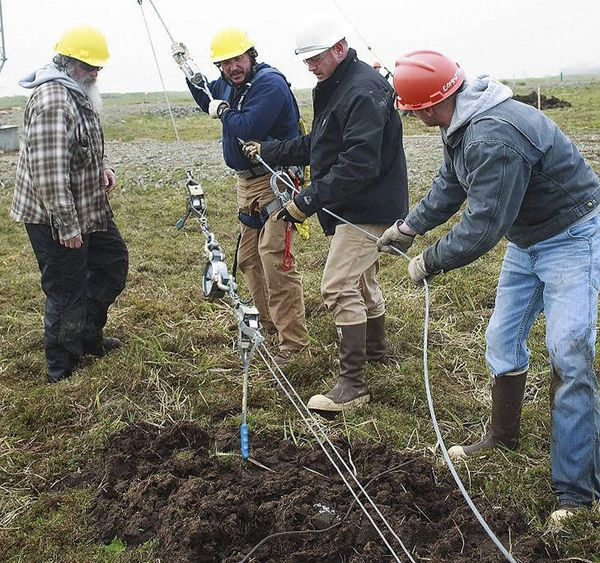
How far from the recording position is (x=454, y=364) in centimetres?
571

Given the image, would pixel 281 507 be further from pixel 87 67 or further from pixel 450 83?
pixel 87 67

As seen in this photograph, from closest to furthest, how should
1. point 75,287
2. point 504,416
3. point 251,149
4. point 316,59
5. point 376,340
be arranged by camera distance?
point 504,416
point 316,59
point 251,149
point 75,287
point 376,340

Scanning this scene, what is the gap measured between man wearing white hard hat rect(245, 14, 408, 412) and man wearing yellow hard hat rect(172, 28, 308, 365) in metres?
0.46

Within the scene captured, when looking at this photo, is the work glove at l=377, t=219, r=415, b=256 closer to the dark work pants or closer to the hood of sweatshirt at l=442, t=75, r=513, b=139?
the hood of sweatshirt at l=442, t=75, r=513, b=139

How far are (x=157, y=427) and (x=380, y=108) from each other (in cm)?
265

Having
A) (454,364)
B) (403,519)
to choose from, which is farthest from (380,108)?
(403,519)

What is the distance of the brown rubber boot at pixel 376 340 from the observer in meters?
5.67

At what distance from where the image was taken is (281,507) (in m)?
3.83

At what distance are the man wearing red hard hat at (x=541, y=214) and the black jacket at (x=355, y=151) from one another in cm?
90

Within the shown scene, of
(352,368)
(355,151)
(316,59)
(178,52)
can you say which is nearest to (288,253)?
(352,368)

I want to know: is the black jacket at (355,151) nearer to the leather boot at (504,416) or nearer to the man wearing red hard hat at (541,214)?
the man wearing red hard hat at (541,214)

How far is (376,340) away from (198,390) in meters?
1.46

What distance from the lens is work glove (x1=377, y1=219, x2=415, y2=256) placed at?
4.55 metres

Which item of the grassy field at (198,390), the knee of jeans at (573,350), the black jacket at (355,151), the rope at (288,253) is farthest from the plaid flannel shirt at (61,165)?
the knee of jeans at (573,350)
